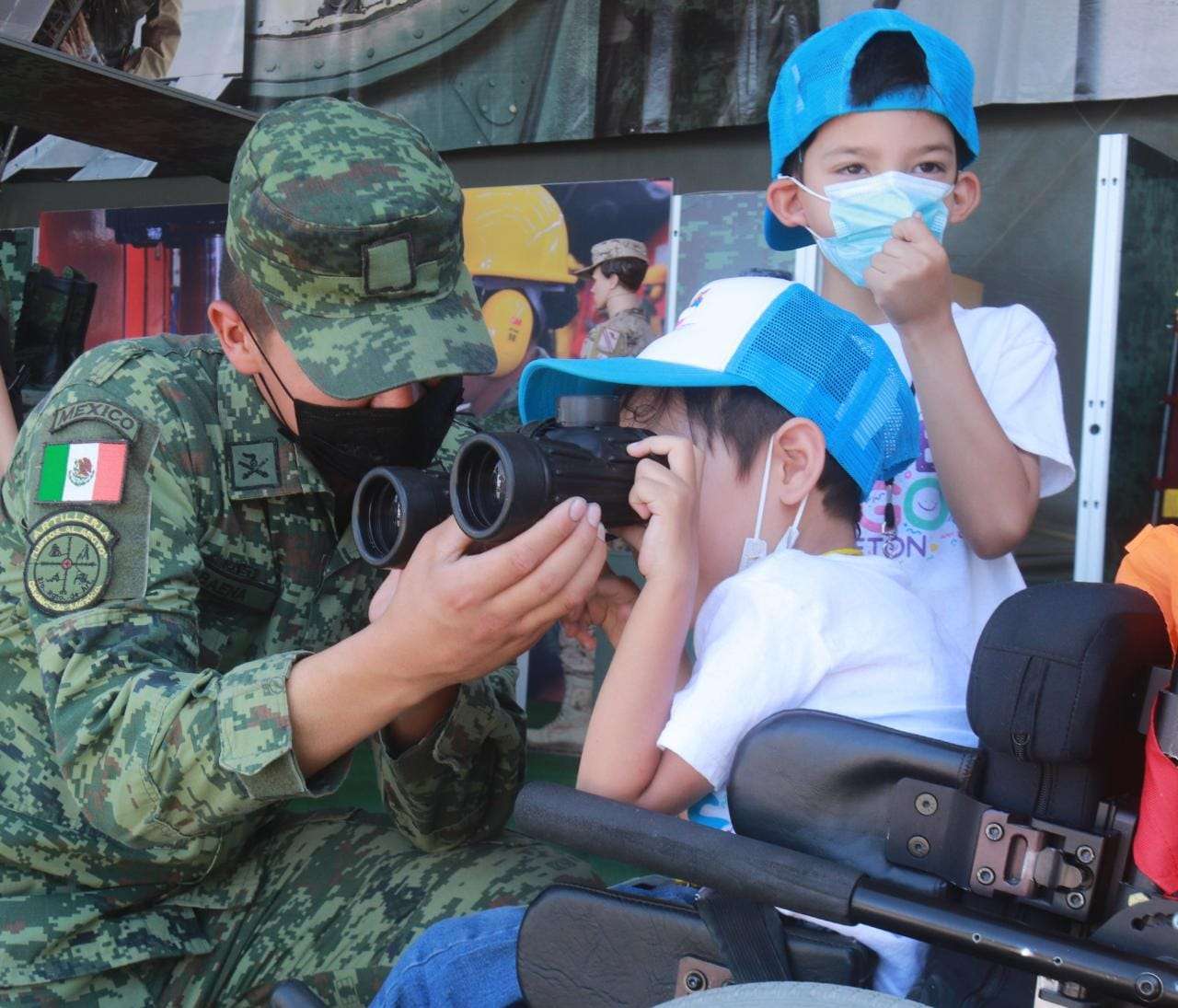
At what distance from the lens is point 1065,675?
2.84 feet

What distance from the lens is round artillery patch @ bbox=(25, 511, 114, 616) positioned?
1.46 metres

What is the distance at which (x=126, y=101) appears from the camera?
11.7 feet

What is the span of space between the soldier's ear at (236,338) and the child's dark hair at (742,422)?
1.74 ft

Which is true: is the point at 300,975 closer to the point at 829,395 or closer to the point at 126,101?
the point at 829,395

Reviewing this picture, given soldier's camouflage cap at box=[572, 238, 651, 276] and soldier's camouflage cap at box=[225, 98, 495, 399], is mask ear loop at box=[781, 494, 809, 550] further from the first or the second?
soldier's camouflage cap at box=[572, 238, 651, 276]

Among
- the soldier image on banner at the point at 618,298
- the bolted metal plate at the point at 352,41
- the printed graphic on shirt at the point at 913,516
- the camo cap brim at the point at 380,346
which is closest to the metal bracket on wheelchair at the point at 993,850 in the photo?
the camo cap brim at the point at 380,346

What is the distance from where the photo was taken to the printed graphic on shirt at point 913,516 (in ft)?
6.15

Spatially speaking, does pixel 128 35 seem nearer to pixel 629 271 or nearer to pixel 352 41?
pixel 352 41

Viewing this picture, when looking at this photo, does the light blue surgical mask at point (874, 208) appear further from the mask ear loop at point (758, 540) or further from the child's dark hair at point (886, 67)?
the mask ear loop at point (758, 540)

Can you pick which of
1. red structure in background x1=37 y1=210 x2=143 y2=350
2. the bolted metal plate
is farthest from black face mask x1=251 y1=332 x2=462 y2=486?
red structure in background x1=37 y1=210 x2=143 y2=350

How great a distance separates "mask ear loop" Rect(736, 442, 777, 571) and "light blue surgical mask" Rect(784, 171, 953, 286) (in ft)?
1.92

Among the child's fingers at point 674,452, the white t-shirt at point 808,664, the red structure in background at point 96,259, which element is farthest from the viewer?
the red structure in background at point 96,259

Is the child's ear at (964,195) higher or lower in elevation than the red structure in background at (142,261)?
lower

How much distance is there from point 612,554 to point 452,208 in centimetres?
199
